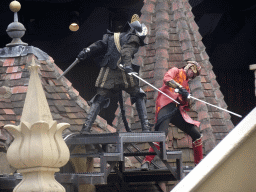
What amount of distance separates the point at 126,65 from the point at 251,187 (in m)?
5.40

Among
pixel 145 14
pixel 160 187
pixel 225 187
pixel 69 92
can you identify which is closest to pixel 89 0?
pixel 145 14

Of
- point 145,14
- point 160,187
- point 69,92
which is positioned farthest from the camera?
point 145,14

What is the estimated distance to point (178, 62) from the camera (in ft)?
32.5

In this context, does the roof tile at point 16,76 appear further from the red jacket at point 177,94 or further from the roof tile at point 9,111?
the red jacket at point 177,94

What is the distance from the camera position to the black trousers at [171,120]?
6.98 meters

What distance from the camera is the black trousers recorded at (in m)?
6.98

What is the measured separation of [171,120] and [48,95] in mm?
2389

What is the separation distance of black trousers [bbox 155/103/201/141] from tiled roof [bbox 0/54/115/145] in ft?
6.36

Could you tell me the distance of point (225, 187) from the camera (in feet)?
4.38

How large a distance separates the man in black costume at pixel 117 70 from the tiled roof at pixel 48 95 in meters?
1.50

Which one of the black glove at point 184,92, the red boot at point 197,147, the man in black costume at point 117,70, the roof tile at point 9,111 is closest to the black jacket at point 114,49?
the man in black costume at point 117,70

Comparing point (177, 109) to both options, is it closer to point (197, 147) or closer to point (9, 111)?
point (197, 147)

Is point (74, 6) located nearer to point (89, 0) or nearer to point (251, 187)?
point (89, 0)

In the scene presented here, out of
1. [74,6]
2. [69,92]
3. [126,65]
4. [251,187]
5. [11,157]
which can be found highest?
[74,6]
